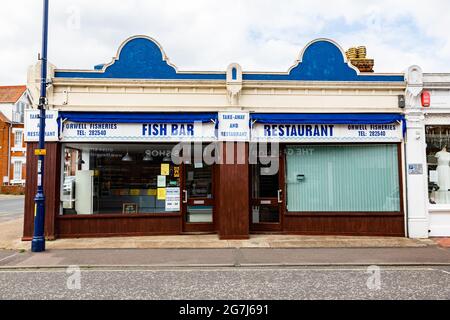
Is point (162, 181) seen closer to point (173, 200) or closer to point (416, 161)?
point (173, 200)

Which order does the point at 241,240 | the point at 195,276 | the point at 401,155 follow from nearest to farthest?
the point at 195,276 → the point at 241,240 → the point at 401,155

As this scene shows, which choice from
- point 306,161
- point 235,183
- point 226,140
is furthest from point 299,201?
point 226,140

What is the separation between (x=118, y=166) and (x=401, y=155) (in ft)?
28.1

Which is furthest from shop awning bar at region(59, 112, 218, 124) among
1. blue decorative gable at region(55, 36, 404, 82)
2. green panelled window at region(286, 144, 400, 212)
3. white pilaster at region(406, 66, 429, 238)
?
white pilaster at region(406, 66, 429, 238)

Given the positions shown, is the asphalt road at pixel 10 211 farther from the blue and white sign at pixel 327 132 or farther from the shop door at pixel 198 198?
the blue and white sign at pixel 327 132

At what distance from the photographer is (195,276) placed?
283 inches

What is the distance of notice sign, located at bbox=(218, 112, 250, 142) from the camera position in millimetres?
11148

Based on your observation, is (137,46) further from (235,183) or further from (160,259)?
(160,259)

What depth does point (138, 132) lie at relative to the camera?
11227mm

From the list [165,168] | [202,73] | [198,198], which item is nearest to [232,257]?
[198,198]

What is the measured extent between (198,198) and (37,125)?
Answer: 5.05m

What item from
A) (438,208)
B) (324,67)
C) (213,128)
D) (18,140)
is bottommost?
(438,208)

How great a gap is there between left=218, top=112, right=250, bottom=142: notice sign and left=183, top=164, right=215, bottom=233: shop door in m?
1.32

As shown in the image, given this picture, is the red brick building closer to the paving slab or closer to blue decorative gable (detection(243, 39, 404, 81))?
the paving slab
